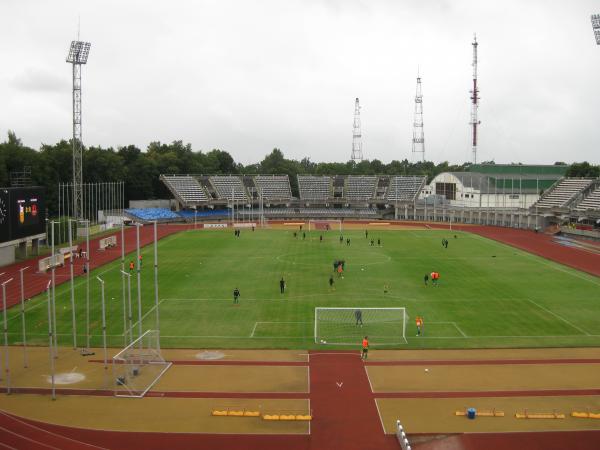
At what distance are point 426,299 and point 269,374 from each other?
1698 centimetres

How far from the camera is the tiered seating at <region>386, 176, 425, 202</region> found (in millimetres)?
113938

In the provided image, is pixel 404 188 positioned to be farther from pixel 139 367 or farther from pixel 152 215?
pixel 139 367

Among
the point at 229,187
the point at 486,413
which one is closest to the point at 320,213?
the point at 229,187

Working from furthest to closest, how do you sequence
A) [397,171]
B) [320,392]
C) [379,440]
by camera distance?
[397,171] < [320,392] < [379,440]

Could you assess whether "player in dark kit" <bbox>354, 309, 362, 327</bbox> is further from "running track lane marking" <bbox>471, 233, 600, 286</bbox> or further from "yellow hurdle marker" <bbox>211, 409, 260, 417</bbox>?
"running track lane marking" <bbox>471, 233, 600, 286</bbox>

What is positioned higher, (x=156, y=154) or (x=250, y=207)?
(x=156, y=154)

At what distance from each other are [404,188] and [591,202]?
Answer: 1612 inches

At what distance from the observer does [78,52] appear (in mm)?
66562

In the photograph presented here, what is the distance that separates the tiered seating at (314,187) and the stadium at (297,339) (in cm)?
4174

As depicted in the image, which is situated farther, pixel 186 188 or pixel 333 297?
pixel 186 188

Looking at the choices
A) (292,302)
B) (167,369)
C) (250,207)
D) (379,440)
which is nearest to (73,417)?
(167,369)

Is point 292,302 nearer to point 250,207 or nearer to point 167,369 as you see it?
point 167,369

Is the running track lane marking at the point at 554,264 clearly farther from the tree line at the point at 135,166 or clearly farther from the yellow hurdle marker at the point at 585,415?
the tree line at the point at 135,166

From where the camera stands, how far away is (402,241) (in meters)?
71.4
